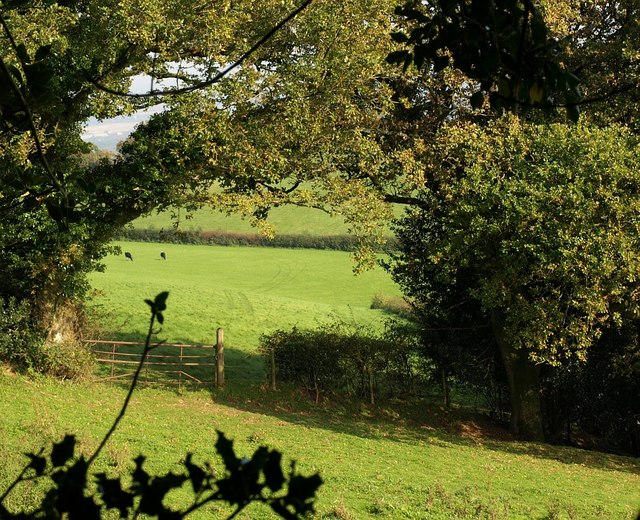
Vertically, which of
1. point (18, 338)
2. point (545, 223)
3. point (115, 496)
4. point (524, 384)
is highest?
point (545, 223)

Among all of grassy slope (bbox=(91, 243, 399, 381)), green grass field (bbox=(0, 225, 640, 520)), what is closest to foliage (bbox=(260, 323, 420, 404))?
green grass field (bbox=(0, 225, 640, 520))

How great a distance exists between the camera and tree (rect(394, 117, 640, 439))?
17.3m

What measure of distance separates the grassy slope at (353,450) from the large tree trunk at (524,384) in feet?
3.98

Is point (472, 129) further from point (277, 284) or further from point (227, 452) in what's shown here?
point (277, 284)

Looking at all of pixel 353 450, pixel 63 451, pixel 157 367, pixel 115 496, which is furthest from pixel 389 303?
pixel 115 496

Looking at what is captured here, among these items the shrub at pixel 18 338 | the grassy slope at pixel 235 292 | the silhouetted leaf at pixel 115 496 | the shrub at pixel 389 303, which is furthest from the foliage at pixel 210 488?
the shrub at pixel 389 303

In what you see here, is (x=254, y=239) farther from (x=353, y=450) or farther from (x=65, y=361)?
(x=353, y=450)

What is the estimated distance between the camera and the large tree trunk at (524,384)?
22.5 m

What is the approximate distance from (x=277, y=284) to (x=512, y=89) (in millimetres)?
54486

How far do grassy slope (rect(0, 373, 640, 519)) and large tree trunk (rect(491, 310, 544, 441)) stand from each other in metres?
1.21

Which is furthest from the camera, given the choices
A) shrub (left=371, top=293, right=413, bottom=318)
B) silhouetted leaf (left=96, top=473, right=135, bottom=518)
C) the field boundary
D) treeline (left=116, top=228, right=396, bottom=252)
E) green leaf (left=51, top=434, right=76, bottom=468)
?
treeline (left=116, top=228, right=396, bottom=252)

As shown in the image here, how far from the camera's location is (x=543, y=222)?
18000 mm

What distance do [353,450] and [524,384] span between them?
7.46 m

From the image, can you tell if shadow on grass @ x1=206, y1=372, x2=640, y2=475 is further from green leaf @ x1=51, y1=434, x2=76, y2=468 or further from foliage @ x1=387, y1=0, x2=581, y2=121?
green leaf @ x1=51, y1=434, x2=76, y2=468
